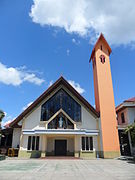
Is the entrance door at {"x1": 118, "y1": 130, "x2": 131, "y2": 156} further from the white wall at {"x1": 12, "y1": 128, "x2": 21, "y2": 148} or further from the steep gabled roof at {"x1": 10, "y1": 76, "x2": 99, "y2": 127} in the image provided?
the white wall at {"x1": 12, "y1": 128, "x2": 21, "y2": 148}

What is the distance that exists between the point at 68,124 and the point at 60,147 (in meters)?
3.11

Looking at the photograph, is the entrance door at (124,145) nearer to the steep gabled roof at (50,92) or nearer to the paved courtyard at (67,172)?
the steep gabled roof at (50,92)

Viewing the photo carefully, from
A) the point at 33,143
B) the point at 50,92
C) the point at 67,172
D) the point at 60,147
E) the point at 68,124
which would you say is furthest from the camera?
the point at 50,92

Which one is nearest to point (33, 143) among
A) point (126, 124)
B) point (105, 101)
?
point (105, 101)

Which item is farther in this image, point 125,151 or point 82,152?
point 125,151

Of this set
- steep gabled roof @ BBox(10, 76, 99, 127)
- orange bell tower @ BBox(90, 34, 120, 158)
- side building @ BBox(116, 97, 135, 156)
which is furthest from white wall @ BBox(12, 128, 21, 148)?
side building @ BBox(116, 97, 135, 156)

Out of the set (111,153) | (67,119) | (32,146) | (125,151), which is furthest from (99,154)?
(32,146)

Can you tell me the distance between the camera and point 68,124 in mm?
16078

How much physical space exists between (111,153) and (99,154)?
1478 mm

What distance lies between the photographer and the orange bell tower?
49.5ft

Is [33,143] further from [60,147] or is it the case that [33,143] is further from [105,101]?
[105,101]

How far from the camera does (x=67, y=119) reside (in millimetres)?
16156

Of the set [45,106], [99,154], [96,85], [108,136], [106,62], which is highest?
[106,62]

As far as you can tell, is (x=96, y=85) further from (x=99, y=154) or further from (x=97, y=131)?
(x=99, y=154)
